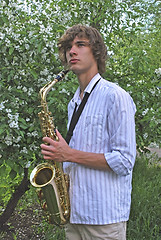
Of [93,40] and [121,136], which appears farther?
[93,40]

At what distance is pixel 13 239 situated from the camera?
3.99m

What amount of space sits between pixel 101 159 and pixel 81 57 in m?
0.70

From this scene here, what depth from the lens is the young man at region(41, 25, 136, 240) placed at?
1642 mm

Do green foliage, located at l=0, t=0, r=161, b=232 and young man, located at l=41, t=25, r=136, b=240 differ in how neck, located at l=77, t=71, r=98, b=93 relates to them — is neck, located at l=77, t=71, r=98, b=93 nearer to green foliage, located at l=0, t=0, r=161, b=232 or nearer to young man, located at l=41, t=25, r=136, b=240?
young man, located at l=41, t=25, r=136, b=240

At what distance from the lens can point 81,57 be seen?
191 centimetres

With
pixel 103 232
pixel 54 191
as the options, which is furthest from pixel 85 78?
pixel 103 232

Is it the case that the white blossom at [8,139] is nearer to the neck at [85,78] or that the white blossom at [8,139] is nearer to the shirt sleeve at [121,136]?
the neck at [85,78]

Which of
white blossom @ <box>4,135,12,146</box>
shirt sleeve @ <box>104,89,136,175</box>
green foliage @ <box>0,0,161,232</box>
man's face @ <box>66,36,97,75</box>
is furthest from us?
green foliage @ <box>0,0,161,232</box>

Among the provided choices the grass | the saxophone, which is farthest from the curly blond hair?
the grass

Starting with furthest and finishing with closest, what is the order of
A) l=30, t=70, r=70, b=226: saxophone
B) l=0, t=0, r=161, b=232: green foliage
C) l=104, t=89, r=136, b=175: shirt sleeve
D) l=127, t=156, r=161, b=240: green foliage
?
l=127, t=156, r=161, b=240: green foliage < l=0, t=0, r=161, b=232: green foliage < l=30, t=70, r=70, b=226: saxophone < l=104, t=89, r=136, b=175: shirt sleeve

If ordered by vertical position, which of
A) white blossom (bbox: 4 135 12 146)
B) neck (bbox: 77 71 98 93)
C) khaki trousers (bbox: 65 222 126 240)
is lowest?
khaki trousers (bbox: 65 222 126 240)

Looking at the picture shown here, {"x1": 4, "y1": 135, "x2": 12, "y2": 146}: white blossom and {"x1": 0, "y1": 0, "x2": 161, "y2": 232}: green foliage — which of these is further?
{"x1": 0, "y1": 0, "x2": 161, "y2": 232}: green foliage

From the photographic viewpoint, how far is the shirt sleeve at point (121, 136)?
63.9 inches

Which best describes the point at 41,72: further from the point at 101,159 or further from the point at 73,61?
the point at 101,159
